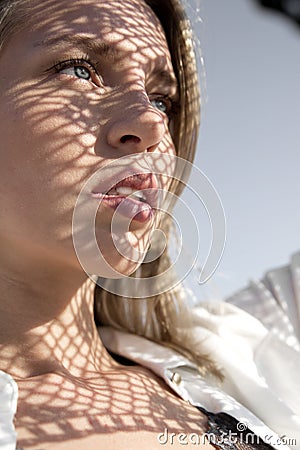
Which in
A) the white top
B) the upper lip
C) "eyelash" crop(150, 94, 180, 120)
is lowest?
the white top

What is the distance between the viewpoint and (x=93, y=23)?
0.82 m

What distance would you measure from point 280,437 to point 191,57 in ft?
2.19

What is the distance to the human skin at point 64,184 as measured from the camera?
0.75 metres

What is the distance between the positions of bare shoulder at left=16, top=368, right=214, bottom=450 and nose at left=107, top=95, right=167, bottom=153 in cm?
34

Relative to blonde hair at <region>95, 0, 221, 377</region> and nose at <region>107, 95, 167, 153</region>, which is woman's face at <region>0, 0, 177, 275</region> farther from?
blonde hair at <region>95, 0, 221, 377</region>

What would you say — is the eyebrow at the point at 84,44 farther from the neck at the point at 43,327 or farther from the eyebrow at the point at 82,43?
the neck at the point at 43,327

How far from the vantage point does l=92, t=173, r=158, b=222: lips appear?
747mm

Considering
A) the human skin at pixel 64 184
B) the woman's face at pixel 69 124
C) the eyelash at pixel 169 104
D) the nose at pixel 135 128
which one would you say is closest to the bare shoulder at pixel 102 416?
the human skin at pixel 64 184

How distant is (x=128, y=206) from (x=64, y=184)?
91 millimetres

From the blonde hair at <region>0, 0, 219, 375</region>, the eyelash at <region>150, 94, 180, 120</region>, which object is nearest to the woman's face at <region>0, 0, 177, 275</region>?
the eyelash at <region>150, 94, 180, 120</region>

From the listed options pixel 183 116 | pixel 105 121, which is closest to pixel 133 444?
pixel 105 121

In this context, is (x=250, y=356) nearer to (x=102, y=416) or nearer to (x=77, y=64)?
(x=102, y=416)

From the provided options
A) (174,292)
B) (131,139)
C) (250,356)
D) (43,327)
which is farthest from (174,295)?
(131,139)

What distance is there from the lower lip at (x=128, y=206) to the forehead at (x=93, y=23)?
0.22 meters
